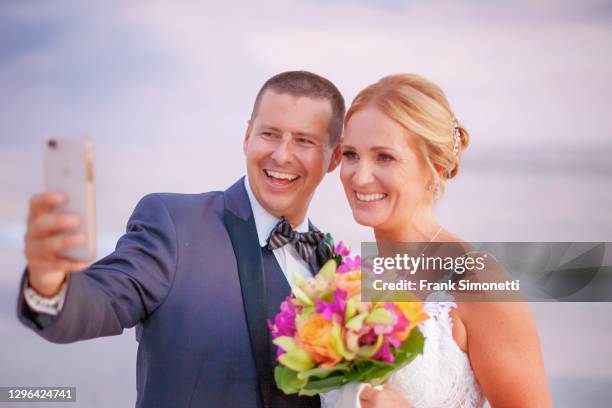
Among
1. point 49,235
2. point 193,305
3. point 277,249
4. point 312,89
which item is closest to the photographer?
point 49,235

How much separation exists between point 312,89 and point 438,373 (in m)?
1.14

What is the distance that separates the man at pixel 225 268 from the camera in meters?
2.75

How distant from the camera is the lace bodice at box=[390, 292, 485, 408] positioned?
268cm

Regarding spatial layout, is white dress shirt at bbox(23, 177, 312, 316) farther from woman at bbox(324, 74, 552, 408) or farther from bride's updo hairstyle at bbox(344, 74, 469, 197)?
bride's updo hairstyle at bbox(344, 74, 469, 197)

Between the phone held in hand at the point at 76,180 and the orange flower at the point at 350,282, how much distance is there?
0.74 metres

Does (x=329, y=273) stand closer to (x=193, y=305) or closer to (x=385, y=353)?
(x=385, y=353)

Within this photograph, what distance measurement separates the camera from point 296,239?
9.84ft

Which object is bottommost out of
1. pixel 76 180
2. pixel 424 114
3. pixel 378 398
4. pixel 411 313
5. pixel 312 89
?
pixel 378 398

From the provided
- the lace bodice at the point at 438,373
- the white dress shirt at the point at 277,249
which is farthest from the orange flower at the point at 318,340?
the white dress shirt at the point at 277,249

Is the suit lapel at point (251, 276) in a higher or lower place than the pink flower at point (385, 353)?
higher

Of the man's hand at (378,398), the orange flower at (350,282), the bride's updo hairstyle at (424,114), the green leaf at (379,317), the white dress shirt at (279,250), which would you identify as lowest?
the man's hand at (378,398)

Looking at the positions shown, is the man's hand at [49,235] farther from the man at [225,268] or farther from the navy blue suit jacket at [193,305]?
the navy blue suit jacket at [193,305]

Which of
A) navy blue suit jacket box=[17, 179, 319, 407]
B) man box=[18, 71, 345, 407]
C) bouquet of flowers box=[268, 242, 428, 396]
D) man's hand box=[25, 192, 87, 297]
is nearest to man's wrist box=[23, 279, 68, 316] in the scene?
man's hand box=[25, 192, 87, 297]

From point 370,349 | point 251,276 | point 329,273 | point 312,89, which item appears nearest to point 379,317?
point 370,349
